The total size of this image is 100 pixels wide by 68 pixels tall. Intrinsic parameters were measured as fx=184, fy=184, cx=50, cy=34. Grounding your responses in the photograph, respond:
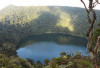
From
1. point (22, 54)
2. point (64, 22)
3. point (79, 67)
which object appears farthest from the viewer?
point (64, 22)

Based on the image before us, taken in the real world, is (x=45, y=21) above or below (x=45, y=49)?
above

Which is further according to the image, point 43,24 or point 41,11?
point 41,11

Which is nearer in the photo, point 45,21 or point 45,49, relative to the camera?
point 45,49

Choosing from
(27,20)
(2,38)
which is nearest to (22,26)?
(27,20)

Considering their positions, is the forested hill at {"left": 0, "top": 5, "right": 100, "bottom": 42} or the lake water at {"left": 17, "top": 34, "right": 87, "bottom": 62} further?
the forested hill at {"left": 0, "top": 5, "right": 100, "bottom": 42}

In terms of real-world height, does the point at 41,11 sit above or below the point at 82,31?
above

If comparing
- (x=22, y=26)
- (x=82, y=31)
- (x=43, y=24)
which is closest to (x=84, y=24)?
(x=82, y=31)

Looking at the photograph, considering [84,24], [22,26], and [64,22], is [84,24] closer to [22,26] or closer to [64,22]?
[64,22]

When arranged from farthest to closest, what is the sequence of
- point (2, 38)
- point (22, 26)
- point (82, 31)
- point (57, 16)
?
point (57, 16) < point (22, 26) < point (82, 31) < point (2, 38)

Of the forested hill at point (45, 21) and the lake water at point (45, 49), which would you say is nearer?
the lake water at point (45, 49)
